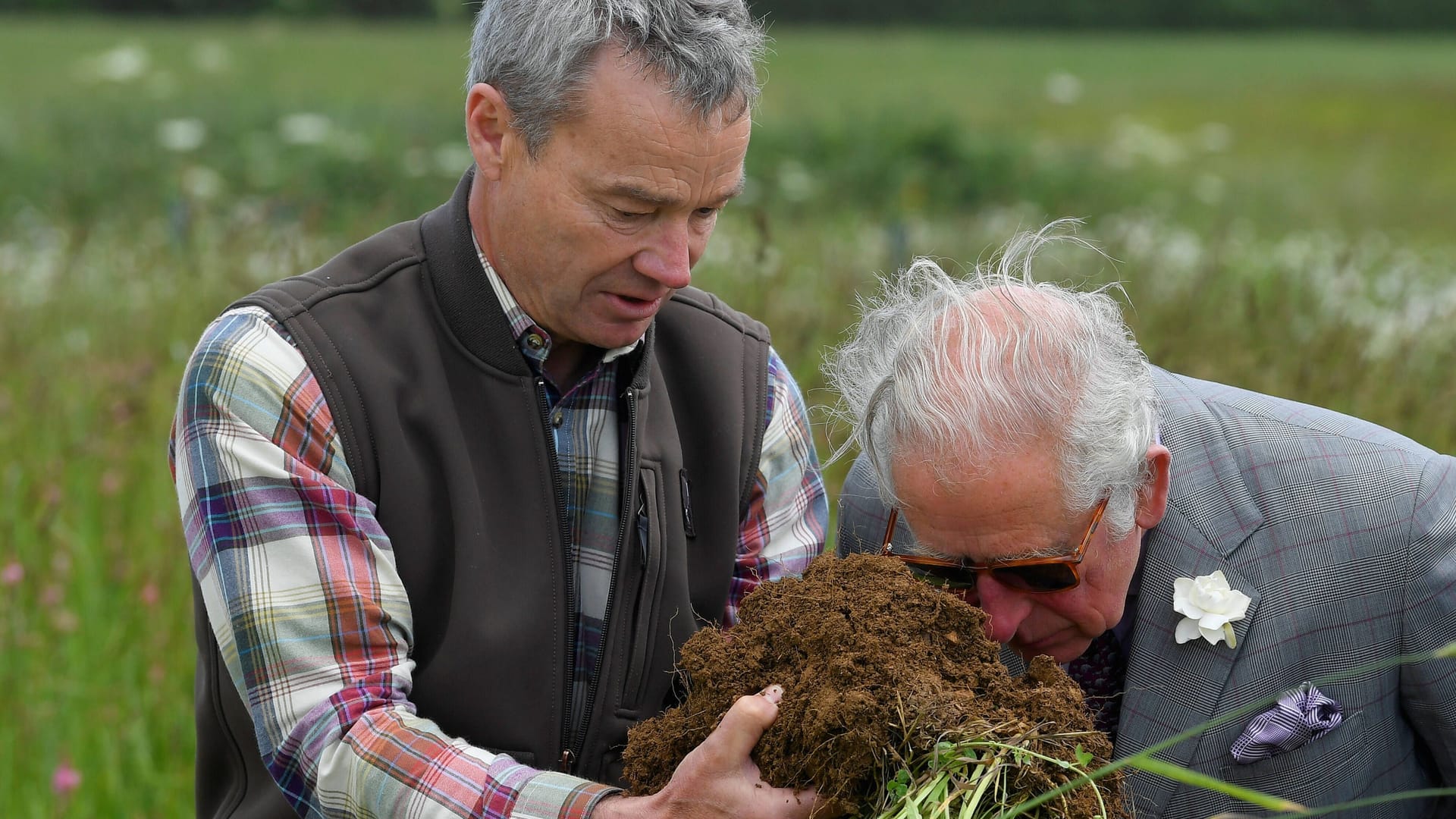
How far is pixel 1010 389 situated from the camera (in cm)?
236

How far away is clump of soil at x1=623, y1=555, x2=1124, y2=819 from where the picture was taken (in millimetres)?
1835

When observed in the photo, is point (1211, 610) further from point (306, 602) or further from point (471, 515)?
point (306, 602)

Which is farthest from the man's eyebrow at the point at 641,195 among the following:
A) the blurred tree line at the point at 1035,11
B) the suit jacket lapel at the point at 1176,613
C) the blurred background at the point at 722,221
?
the blurred tree line at the point at 1035,11

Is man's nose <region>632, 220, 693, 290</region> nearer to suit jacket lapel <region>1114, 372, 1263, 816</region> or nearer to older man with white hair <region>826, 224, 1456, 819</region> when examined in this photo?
older man with white hair <region>826, 224, 1456, 819</region>

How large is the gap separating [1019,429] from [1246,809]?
84 centimetres

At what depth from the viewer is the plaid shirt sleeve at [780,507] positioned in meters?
2.70

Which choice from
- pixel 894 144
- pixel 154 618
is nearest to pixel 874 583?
pixel 154 618

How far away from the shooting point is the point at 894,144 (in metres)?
13.8

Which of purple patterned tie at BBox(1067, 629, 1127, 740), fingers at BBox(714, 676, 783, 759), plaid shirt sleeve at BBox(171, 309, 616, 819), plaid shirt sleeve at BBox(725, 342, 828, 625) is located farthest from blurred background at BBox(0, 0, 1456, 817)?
fingers at BBox(714, 676, 783, 759)

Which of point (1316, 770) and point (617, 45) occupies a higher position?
point (617, 45)

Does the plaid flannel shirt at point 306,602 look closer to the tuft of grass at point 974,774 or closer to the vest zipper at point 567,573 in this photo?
the vest zipper at point 567,573

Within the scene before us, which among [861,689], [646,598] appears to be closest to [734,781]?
[861,689]

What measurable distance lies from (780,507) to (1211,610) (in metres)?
0.84

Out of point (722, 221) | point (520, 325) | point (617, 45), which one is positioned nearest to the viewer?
point (617, 45)
